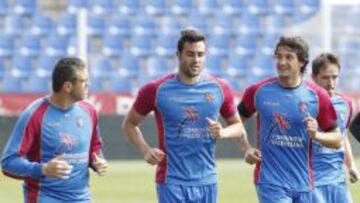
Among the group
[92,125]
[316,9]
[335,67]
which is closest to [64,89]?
[92,125]

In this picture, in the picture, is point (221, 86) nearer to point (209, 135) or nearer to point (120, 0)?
point (209, 135)

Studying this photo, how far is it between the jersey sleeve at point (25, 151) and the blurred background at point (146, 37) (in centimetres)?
1890

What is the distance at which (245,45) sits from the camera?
29.6 meters

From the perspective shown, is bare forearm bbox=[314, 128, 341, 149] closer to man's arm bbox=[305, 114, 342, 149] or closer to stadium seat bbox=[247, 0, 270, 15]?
man's arm bbox=[305, 114, 342, 149]

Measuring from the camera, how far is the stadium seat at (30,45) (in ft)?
94.3

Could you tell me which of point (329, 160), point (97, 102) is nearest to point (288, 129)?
point (329, 160)

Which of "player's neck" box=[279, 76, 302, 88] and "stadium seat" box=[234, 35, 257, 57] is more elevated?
"player's neck" box=[279, 76, 302, 88]

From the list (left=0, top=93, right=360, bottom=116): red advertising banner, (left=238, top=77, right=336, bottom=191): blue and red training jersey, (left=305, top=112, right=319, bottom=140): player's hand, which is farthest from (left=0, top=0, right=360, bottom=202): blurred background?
(left=305, top=112, right=319, bottom=140): player's hand

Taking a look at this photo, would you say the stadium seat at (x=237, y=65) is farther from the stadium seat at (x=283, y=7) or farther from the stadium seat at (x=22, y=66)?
the stadium seat at (x=22, y=66)

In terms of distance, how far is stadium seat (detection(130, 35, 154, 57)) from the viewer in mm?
29141

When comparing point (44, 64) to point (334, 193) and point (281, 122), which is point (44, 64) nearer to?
point (334, 193)

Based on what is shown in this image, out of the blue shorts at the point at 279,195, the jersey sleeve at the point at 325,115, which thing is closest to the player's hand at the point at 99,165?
the blue shorts at the point at 279,195

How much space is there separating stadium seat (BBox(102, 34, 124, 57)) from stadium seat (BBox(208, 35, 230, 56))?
7.13 ft

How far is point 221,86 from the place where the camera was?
30.9 ft
